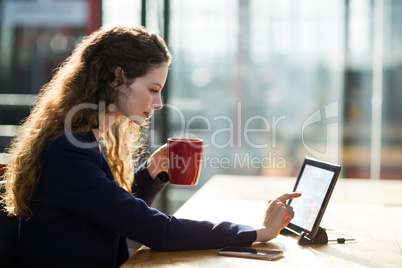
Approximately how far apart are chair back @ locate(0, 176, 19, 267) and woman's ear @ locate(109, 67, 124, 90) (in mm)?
468

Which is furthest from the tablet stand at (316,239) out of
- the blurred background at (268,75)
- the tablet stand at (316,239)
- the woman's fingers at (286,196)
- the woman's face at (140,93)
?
the blurred background at (268,75)

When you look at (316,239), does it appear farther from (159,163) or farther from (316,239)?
(159,163)

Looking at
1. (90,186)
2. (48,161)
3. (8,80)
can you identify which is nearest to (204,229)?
(90,186)

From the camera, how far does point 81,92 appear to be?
1422 mm

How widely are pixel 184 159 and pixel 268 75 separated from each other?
212 centimetres

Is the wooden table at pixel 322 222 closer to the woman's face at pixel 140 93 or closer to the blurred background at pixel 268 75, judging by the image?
the woman's face at pixel 140 93

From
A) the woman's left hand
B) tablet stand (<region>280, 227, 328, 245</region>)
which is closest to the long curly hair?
the woman's left hand

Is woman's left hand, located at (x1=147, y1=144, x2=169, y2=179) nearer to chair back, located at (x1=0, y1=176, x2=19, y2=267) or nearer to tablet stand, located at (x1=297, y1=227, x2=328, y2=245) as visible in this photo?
chair back, located at (x1=0, y1=176, x2=19, y2=267)

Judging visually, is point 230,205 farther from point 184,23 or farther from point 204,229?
point 184,23

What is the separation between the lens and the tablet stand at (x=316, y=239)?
4.33ft

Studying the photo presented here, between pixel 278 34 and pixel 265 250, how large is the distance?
253cm

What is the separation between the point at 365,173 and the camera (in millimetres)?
3475

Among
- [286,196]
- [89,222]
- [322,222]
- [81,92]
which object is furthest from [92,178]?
[322,222]

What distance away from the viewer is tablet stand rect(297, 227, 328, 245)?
1.32 m
